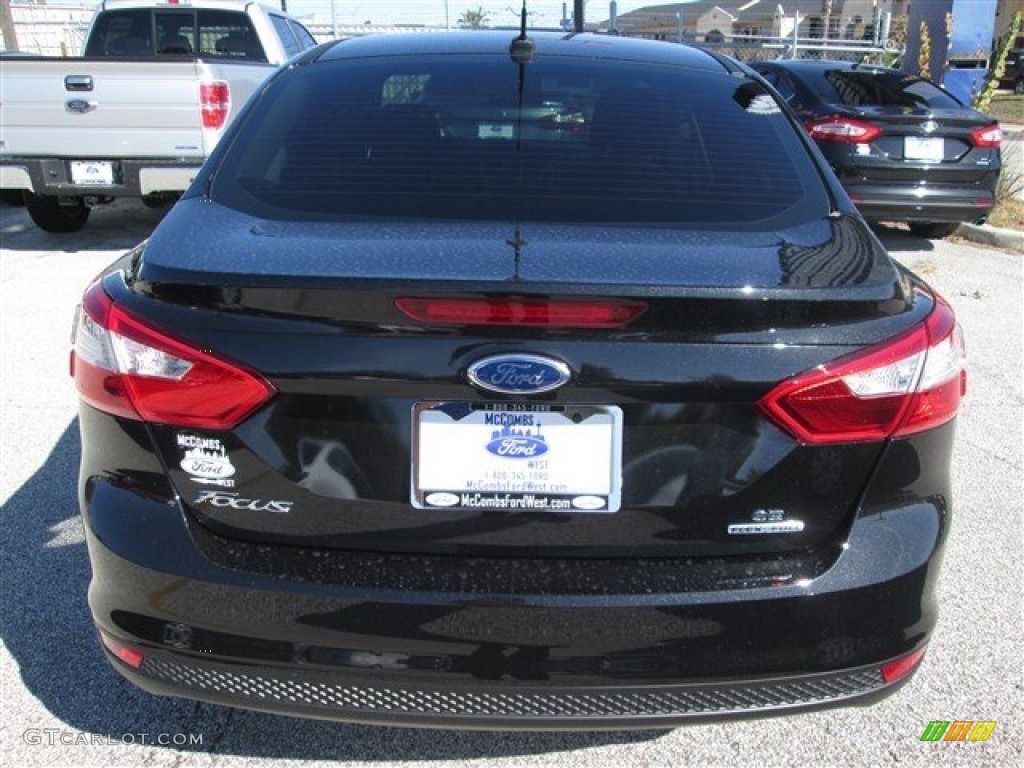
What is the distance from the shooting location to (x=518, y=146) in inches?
97.3

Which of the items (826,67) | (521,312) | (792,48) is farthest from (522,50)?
(792,48)

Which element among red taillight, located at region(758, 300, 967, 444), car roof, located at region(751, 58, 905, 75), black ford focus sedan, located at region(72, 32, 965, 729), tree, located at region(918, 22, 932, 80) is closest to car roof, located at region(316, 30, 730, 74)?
black ford focus sedan, located at region(72, 32, 965, 729)

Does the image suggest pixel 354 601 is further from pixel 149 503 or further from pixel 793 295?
pixel 793 295

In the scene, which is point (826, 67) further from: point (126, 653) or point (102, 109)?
point (126, 653)

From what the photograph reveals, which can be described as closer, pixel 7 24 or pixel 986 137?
pixel 986 137

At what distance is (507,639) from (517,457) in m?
0.35

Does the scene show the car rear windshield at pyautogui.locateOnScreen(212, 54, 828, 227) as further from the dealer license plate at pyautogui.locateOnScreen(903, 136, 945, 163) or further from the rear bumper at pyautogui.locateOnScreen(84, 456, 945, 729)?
the dealer license plate at pyautogui.locateOnScreen(903, 136, 945, 163)

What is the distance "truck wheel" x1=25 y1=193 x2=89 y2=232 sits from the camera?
8.55 meters

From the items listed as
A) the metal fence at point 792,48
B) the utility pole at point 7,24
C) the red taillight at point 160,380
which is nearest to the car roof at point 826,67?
the red taillight at point 160,380

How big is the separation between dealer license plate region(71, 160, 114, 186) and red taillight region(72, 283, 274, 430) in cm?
642

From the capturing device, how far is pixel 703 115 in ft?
8.84

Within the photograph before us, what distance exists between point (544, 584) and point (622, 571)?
16 cm

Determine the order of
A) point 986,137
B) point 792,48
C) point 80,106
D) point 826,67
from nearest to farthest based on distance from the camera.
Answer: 1. point 80,106
2. point 986,137
3. point 826,67
4. point 792,48

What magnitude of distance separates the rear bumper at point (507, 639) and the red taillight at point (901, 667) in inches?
1.1
